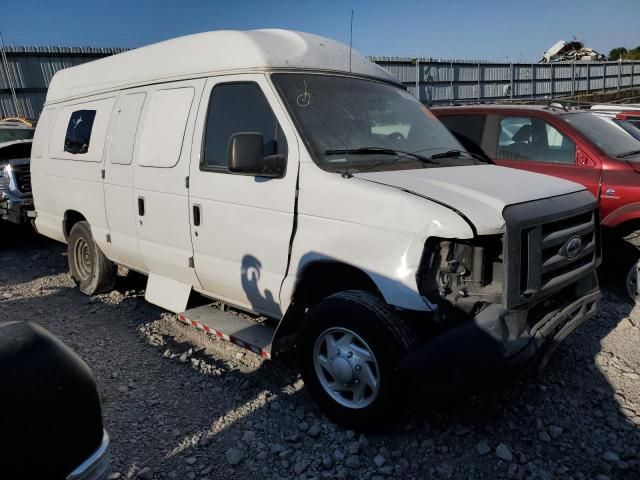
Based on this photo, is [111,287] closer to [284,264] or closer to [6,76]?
[284,264]

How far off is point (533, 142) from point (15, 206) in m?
6.82

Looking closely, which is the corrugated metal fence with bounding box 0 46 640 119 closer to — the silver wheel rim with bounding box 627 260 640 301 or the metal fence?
the metal fence

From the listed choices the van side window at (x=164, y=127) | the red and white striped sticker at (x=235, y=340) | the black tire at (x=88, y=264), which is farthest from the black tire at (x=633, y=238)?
the black tire at (x=88, y=264)

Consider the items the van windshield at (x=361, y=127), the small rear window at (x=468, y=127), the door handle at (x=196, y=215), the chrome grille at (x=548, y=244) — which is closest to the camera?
the chrome grille at (x=548, y=244)

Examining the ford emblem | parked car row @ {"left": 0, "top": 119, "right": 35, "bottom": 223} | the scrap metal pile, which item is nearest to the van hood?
the ford emblem

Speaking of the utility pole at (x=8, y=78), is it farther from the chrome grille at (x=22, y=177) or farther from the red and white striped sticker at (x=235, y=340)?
the red and white striped sticker at (x=235, y=340)

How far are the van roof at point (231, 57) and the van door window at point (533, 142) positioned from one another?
7.45 ft

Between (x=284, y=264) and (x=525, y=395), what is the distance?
1879 millimetres

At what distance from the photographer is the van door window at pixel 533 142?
577 cm

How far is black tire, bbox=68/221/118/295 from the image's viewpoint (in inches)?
219

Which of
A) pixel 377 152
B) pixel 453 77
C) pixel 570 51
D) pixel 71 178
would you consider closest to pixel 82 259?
pixel 71 178

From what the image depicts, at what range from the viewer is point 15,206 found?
7344 mm

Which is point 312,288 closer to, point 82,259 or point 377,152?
point 377,152

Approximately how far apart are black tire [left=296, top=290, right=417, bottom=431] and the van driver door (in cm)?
45
